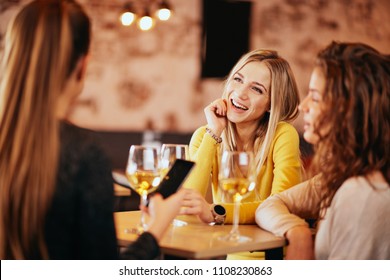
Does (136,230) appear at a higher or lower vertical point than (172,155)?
lower

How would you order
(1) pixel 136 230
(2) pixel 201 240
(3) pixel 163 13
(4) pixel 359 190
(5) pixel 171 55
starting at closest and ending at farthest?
1. (4) pixel 359 190
2. (2) pixel 201 240
3. (1) pixel 136 230
4. (3) pixel 163 13
5. (5) pixel 171 55

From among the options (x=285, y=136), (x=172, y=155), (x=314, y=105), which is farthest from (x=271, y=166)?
(x=314, y=105)

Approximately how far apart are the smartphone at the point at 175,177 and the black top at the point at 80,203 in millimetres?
434

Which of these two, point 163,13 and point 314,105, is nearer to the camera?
point 314,105

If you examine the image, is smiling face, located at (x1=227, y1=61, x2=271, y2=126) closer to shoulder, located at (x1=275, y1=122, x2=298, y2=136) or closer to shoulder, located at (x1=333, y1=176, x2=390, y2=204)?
shoulder, located at (x1=275, y1=122, x2=298, y2=136)

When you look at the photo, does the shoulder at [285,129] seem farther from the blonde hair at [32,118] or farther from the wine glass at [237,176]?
the blonde hair at [32,118]

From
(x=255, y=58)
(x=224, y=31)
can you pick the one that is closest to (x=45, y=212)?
(x=255, y=58)

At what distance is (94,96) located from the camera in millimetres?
6641

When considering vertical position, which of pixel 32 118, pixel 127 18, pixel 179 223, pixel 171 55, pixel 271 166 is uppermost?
pixel 127 18

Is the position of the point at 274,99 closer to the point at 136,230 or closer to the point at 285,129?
the point at 285,129

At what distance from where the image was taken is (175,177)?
201 cm

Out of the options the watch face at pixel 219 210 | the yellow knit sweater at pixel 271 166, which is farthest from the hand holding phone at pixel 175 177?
the yellow knit sweater at pixel 271 166

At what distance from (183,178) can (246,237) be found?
0.92ft

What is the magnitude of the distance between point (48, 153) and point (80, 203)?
143 millimetres
